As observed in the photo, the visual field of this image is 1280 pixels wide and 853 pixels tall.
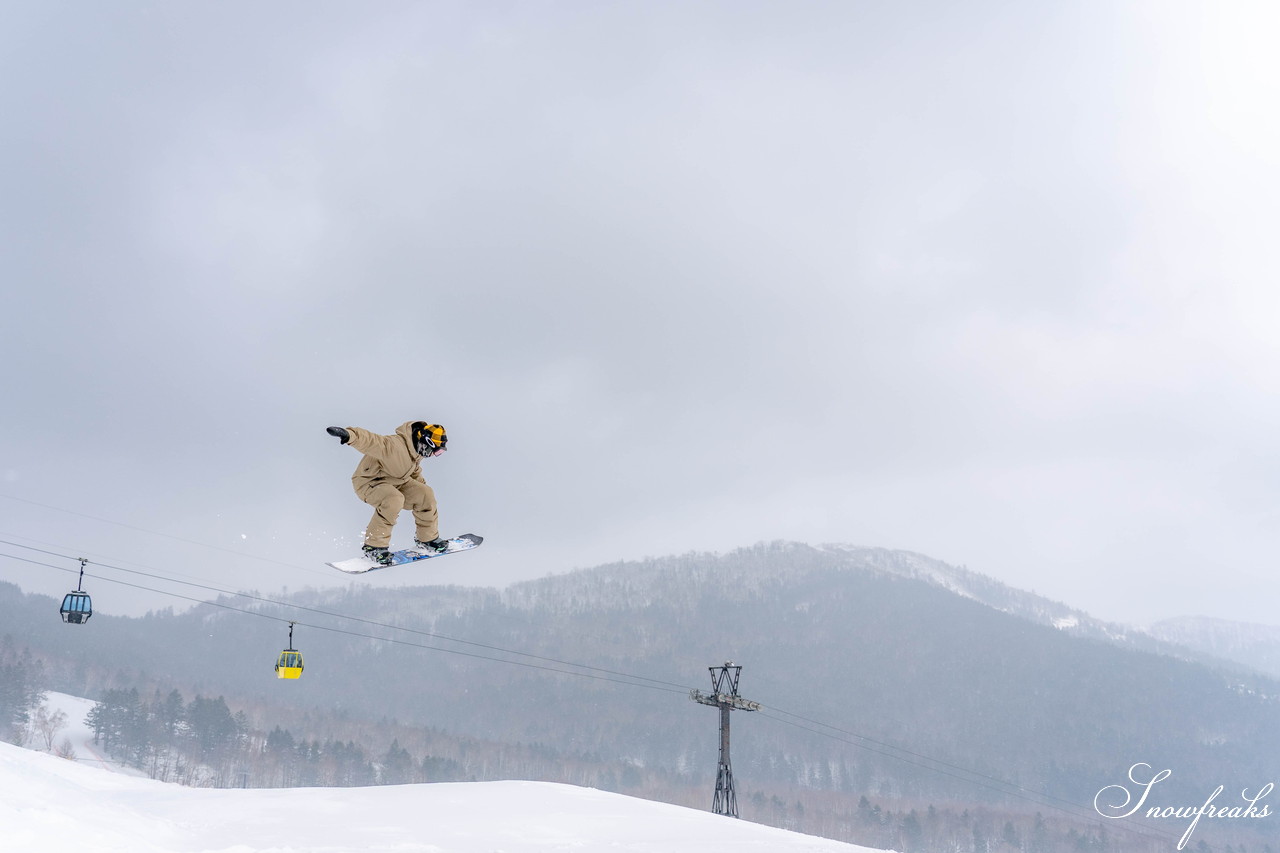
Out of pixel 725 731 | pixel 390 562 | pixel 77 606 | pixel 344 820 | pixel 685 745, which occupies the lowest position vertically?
pixel 685 745

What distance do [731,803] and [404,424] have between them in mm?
28829

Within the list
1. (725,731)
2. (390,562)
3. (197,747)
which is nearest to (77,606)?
(390,562)

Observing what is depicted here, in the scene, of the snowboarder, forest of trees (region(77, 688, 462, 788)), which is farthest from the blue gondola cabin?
forest of trees (region(77, 688, 462, 788))

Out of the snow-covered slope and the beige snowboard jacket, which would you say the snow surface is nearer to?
the snow-covered slope

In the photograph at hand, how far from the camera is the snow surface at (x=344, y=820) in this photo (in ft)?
23.6

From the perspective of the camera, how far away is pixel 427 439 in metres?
10.6

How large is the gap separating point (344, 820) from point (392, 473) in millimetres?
5569

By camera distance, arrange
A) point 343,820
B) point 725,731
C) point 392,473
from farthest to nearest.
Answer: point 725,731
point 343,820
point 392,473

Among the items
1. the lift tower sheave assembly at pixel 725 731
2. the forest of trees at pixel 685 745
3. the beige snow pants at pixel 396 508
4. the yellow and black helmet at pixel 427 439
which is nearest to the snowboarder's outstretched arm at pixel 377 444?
the yellow and black helmet at pixel 427 439

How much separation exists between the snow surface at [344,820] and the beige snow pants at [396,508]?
4.14 m

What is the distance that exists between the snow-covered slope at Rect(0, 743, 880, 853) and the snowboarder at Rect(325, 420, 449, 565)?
4139 millimetres

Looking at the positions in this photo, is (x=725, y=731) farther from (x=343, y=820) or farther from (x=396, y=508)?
(x=396, y=508)

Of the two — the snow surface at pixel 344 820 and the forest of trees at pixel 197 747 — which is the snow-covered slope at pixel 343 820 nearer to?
the snow surface at pixel 344 820

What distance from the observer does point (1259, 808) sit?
156625 millimetres
